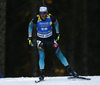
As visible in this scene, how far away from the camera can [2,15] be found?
12125 mm

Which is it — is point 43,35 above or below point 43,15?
below

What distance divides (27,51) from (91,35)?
6.50m

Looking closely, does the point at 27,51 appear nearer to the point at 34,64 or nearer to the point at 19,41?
the point at 19,41

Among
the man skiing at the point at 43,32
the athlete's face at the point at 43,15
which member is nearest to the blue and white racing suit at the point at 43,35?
the man skiing at the point at 43,32

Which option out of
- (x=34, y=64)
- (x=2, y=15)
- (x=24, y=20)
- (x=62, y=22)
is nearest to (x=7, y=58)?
(x=24, y=20)

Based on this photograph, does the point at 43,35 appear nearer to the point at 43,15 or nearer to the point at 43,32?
the point at 43,32

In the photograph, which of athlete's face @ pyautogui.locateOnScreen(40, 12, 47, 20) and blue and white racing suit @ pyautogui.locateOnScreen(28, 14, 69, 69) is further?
blue and white racing suit @ pyautogui.locateOnScreen(28, 14, 69, 69)

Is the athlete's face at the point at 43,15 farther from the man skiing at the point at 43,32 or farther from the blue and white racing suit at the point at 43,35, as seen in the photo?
the blue and white racing suit at the point at 43,35

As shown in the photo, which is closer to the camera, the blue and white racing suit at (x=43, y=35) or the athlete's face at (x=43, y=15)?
the athlete's face at (x=43, y=15)

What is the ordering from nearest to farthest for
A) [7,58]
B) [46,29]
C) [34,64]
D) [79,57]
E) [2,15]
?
1. [46,29]
2. [2,15]
3. [34,64]
4. [79,57]
5. [7,58]

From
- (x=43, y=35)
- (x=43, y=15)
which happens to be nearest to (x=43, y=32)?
(x=43, y=35)

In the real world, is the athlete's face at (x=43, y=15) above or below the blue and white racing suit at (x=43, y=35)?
above

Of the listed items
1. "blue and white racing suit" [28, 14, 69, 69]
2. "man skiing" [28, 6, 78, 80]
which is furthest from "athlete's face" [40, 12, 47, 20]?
"blue and white racing suit" [28, 14, 69, 69]

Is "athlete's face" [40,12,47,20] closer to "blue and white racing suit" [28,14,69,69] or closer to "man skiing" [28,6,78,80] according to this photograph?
"man skiing" [28,6,78,80]
